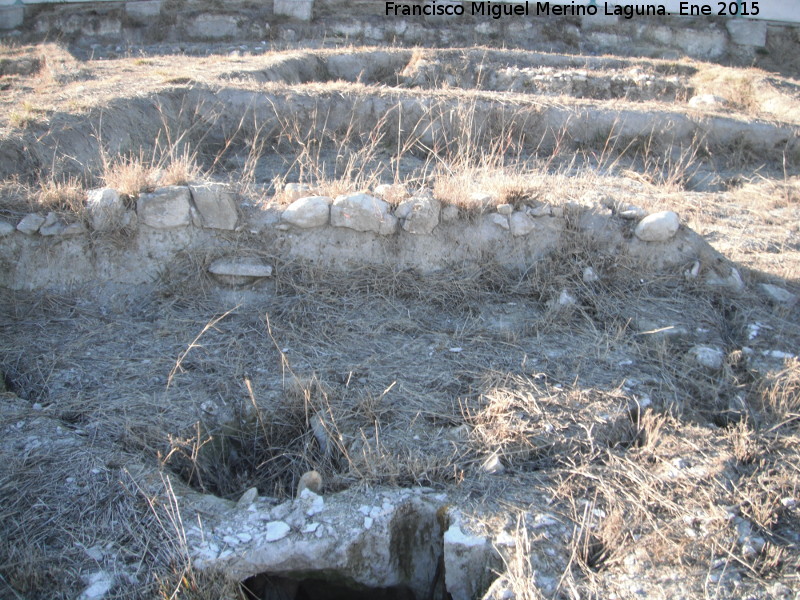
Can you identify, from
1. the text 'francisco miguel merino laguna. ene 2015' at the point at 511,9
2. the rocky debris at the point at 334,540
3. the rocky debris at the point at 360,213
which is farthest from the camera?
the text 'francisco miguel merino laguna. ene 2015' at the point at 511,9

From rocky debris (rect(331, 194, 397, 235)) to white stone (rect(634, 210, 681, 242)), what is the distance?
5.46 ft

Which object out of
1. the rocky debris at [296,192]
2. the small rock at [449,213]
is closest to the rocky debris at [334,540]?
the small rock at [449,213]

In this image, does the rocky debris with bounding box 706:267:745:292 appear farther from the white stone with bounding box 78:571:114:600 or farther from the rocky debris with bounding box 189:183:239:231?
the white stone with bounding box 78:571:114:600

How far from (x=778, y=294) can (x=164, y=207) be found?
3983 mm

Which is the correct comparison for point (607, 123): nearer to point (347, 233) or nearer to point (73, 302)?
point (347, 233)

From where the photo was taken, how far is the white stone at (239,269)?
12.9 ft

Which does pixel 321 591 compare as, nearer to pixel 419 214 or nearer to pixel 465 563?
pixel 465 563

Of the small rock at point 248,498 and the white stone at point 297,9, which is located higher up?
the white stone at point 297,9

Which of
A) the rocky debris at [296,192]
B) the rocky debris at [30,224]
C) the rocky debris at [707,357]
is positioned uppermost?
the rocky debris at [296,192]

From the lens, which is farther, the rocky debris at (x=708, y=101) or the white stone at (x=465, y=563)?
the rocky debris at (x=708, y=101)

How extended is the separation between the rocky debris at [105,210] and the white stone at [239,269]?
65cm

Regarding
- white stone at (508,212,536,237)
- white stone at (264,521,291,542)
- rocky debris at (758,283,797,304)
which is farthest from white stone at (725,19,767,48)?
white stone at (264,521,291,542)

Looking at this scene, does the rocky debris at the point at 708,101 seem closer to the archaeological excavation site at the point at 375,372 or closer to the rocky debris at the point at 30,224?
the archaeological excavation site at the point at 375,372

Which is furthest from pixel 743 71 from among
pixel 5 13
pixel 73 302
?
pixel 5 13
